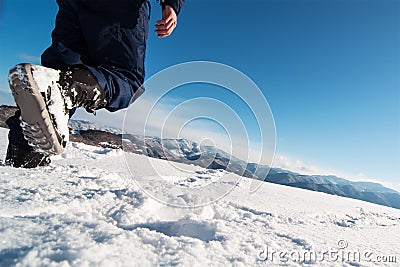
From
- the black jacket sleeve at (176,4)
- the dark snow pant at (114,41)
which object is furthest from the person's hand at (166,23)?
the dark snow pant at (114,41)

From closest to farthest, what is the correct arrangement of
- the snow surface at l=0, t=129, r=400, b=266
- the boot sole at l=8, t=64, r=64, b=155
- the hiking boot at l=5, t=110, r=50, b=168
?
1. the snow surface at l=0, t=129, r=400, b=266
2. the boot sole at l=8, t=64, r=64, b=155
3. the hiking boot at l=5, t=110, r=50, b=168

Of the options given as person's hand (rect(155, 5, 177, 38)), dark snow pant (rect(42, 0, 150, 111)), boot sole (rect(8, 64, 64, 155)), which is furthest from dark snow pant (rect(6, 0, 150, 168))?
boot sole (rect(8, 64, 64, 155))

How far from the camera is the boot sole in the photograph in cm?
99

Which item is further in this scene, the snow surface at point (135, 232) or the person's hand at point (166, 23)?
the person's hand at point (166, 23)

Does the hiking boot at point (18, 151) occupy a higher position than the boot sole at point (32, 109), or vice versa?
the boot sole at point (32, 109)

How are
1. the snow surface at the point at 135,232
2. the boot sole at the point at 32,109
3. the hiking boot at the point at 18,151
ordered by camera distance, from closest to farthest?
the snow surface at the point at 135,232 < the boot sole at the point at 32,109 < the hiking boot at the point at 18,151

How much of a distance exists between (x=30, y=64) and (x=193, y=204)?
1.09 metres

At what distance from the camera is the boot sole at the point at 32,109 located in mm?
988

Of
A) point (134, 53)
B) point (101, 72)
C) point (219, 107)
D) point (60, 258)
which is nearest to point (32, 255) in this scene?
point (60, 258)

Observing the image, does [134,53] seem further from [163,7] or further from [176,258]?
[176,258]

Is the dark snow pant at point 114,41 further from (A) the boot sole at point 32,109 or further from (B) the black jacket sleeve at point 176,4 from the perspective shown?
(A) the boot sole at point 32,109

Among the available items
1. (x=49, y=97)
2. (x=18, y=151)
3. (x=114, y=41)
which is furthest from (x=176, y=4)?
(x=18, y=151)

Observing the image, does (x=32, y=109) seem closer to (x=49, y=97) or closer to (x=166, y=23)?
(x=49, y=97)

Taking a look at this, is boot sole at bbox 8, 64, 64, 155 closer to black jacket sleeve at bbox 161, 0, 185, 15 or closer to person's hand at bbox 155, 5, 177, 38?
person's hand at bbox 155, 5, 177, 38
